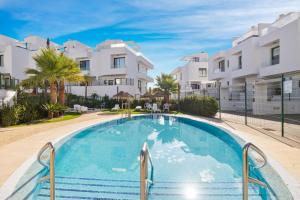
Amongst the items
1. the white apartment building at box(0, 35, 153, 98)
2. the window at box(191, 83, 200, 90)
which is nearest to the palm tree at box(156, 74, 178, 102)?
the white apartment building at box(0, 35, 153, 98)

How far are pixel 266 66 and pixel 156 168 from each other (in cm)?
2062

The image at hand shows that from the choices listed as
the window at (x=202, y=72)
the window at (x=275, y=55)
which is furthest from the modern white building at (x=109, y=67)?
the window at (x=275, y=55)

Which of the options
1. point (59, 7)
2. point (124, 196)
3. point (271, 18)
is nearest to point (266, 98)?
point (271, 18)

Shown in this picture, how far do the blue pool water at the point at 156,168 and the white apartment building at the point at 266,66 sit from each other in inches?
379

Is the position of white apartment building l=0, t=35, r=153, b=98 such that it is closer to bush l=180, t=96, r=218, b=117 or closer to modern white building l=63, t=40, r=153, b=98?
modern white building l=63, t=40, r=153, b=98

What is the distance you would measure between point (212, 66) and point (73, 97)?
21.3 m

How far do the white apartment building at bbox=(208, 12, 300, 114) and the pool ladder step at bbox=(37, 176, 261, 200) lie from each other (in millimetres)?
12981

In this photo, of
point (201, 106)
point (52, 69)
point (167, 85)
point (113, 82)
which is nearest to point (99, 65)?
point (113, 82)

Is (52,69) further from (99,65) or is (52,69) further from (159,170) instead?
(99,65)

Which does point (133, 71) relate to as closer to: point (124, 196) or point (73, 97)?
point (73, 97)

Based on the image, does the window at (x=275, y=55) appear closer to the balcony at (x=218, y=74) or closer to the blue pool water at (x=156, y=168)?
the balcony at (x=218, y=74)

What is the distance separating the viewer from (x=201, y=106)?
58.0ft

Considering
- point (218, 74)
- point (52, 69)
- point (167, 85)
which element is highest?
point (218, 74)

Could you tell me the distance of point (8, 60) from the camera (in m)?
34.4
